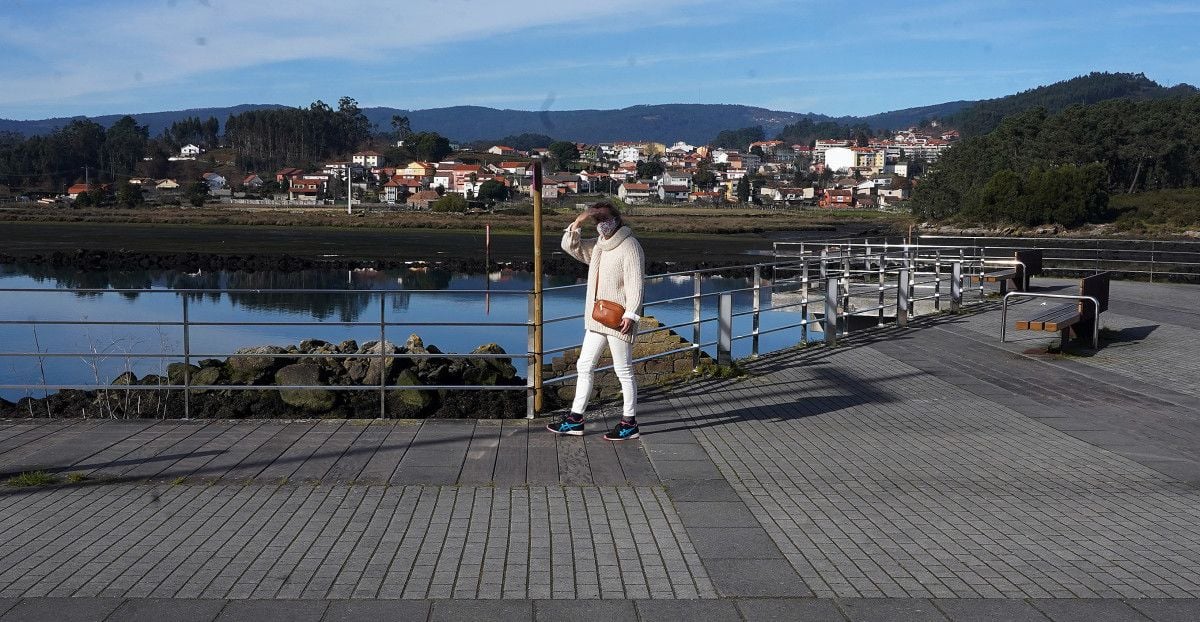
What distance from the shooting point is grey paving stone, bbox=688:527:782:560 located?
5.69 metres

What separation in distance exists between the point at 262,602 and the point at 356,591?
41 centimetres

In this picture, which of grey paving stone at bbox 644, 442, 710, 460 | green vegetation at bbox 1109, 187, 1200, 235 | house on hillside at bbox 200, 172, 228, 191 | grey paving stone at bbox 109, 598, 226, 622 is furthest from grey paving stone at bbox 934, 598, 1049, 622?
house on hillside at bbox 200, 172, 228, 191

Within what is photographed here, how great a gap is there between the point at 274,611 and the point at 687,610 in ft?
5.93

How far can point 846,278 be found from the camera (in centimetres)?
1736

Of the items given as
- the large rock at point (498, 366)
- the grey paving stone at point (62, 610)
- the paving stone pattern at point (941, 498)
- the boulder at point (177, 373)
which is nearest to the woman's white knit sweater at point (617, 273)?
the paving stone pattern at point (941, 498)

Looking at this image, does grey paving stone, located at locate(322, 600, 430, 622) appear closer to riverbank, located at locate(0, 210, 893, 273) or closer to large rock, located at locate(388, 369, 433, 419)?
large rock, located at locate(388, 369, 433, 419)

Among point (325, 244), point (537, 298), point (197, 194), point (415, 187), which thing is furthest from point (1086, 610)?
point (197, 194)

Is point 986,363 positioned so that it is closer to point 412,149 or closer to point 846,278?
point 846,278

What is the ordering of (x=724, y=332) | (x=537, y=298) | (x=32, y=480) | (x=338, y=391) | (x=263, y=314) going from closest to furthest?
(x=32, y=480), (x=537, y=298), (x=724, y=332), (x=338, y=391), (x=263, y=314)

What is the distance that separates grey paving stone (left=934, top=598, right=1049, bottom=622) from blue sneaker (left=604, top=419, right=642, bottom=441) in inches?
141

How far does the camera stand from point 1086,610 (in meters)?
4.92

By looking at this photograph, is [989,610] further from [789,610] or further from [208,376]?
[208,376]

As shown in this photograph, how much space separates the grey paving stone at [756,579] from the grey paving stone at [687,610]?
151 mm

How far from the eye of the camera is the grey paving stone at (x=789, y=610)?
4820mm
